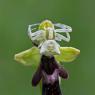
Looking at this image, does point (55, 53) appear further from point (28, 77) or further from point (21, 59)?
point (28, 77)

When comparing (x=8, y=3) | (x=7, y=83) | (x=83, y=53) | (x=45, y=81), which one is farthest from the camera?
(x=8, y=3)

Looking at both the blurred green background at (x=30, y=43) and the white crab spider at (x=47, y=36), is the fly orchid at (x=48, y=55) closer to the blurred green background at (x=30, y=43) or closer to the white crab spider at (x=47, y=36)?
the white crab spider at (x=47, y=36)

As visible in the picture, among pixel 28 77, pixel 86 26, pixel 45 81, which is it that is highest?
pixel 86 26

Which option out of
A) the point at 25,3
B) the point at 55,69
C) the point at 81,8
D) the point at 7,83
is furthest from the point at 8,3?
the point at 55,69

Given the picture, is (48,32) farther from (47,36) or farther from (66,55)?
(66,55)

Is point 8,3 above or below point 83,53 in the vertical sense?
above

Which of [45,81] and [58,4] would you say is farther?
[58,4]

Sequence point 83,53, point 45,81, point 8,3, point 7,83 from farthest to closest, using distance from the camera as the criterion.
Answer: point 8,3 < point 83,53 < point 7,83 < point 45,81

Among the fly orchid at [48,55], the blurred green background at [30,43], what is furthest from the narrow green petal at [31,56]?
the blurred green background at [30,43]
